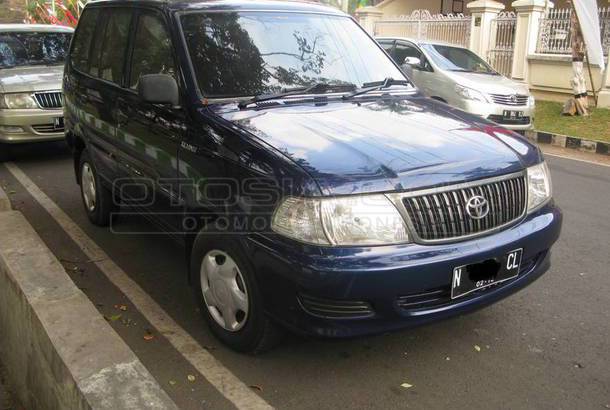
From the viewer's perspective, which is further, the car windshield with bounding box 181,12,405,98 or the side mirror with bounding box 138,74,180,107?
the car windshield with bounding box 181,12,405,98

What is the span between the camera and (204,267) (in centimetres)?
318

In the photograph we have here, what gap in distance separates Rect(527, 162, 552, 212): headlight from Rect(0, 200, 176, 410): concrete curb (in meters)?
2.11

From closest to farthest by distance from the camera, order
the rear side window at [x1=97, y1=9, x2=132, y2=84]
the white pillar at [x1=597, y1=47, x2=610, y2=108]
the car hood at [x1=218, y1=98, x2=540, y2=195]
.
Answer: the car hood at [x1=218, y1=98, x2=540, y2=195] < the rear side window at [x1=97, y1=9, x2=132, y2=84] < the white pillar at [x1=597, y1=47, x2=610, y2=108]

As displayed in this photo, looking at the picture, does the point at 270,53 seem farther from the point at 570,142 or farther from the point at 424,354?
the point at 570,142

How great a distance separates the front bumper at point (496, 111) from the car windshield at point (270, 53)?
5783 mm

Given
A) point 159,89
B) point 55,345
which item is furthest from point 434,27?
point 55,345

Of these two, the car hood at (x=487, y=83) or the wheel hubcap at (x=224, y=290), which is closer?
the wheel hubcap at (x=224, y=290)

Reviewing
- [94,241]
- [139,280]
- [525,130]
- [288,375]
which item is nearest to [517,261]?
[288,375]

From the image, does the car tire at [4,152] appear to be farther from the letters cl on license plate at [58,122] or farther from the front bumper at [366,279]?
the front bumper at [366,279]

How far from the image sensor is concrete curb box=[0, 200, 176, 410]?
82.4 inches

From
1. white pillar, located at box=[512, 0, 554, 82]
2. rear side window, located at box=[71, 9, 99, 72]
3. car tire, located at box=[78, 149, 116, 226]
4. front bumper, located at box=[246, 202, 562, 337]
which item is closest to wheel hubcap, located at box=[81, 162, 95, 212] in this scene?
car tire, located at box=[78, 149, 116, 226]

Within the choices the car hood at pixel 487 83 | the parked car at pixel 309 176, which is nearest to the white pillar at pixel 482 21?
the car hood at pixel 487 83

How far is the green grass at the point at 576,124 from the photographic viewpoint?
10477 millimetres

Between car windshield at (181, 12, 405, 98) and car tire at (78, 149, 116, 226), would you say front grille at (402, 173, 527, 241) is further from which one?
car tire at (78, 149, 116, 226)
